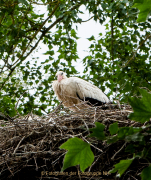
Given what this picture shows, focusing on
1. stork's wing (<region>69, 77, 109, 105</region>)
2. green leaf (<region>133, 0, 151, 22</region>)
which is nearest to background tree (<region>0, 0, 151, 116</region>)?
stork's wing (<region>69, 77, 109, 105</region>)

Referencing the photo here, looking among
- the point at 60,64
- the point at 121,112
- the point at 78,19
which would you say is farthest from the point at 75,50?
the point at 121,112

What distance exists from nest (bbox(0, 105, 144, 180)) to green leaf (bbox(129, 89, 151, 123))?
72cm

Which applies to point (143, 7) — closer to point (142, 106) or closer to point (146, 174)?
point (142, 106)

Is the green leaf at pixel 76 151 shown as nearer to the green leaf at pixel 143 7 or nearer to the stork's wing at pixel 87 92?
the green leaf at pixel 143 7

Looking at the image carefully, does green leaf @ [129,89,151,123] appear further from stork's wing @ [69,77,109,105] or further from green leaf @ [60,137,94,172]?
stork's wing @ [69,77,109,105]

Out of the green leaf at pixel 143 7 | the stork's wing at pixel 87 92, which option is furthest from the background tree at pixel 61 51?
the green leaf at pixel 143 7

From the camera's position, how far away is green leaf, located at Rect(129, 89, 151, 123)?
795 millimetres

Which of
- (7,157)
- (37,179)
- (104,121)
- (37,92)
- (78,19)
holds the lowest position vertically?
(37,179)

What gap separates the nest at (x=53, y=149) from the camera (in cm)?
162

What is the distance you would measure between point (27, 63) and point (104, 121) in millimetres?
4774

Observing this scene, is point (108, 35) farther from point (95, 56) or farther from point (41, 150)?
point (41, 150)

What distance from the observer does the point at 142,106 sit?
0.80 metres

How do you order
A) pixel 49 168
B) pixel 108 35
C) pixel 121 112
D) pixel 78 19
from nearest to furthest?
pixel 49 168 < pixel 121 112 < pixel 78 19 < pixel 108 35

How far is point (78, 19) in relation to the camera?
443cm
